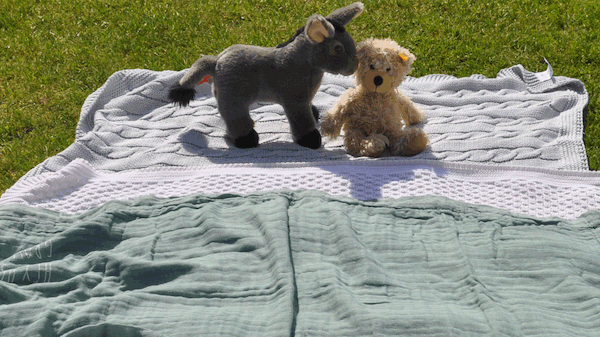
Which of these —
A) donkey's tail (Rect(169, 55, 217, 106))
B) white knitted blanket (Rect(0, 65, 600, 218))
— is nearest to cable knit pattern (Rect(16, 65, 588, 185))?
white knitted blanket (Rect(0, 65, 600, 218))

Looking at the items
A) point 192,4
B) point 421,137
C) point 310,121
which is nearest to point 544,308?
point 421,137

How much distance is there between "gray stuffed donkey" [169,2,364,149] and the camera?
6.21 ft

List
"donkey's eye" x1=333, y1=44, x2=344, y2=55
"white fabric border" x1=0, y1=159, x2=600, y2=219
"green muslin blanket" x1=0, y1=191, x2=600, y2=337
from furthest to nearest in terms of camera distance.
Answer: "donkey's eye" x1=333, y1=44, x2=344, y2=55 < "white fabric border" x1=0, y1=159, x2=600, y2=219 < "green muslin blanket" x1=0, y1=191, x2=600, y2=337

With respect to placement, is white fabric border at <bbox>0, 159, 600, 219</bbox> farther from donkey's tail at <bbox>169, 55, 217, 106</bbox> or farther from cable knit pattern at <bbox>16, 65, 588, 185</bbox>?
donkey's tail at <bbox>169, 55, 217, 106</bbox>

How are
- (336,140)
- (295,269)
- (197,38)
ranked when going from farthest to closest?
(197,38)
(336,140)
(295,269)

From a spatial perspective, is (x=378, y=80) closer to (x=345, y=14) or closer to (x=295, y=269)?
(x=345, y=14)

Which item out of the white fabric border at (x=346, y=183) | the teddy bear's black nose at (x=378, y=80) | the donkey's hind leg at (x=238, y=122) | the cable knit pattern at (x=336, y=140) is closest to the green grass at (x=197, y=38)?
the cable knit pattern at (x=336, y=140)

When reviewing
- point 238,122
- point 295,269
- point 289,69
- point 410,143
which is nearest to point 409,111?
point 410,143

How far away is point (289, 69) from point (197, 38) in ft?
5.10

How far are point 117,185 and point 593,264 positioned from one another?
58.4 inches

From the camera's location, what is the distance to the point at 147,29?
11.1ft

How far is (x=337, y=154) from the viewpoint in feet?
6.82

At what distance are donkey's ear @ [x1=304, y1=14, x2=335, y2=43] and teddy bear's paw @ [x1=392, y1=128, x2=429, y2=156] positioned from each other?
1.59 feet

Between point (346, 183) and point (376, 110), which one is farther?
point (376, 110)
